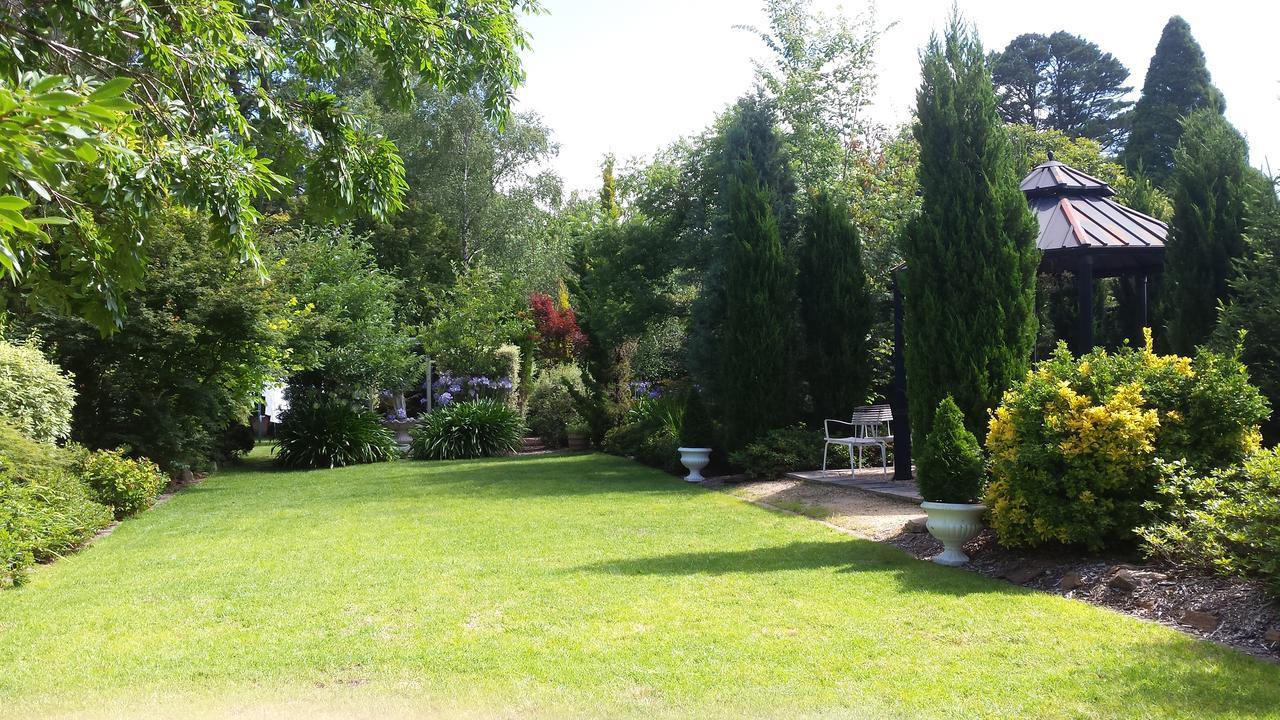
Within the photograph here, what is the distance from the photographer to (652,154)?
56.0 ft

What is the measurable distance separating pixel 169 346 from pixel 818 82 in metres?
11.6

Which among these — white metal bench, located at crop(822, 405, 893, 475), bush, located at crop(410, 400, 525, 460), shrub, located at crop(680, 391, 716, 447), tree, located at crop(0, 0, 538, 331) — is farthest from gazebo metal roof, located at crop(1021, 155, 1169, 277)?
bush, located at crop(410, 400, 525, 460)

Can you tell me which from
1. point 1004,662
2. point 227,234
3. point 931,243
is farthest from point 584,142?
point 1004,662

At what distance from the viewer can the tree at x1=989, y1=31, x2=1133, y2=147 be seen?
122 ft

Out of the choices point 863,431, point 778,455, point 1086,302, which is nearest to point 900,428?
point 863,431

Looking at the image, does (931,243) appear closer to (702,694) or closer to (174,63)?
(702,694)

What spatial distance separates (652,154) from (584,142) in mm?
16471

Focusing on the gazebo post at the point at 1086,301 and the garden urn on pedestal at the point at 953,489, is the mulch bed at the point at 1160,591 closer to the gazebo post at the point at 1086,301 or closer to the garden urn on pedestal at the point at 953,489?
the garden urn on pedestal at the point at 953,489

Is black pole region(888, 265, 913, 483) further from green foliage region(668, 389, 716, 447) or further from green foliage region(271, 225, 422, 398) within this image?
green foliage region(271, 225, 422, 398)

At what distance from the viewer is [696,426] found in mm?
13328

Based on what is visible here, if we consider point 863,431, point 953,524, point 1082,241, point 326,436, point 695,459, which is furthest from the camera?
point 326,436

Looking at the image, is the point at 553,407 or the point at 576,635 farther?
the point at 553,407

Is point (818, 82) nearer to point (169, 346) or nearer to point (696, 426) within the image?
point (696, 426)

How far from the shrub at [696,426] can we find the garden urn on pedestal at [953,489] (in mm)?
6844
